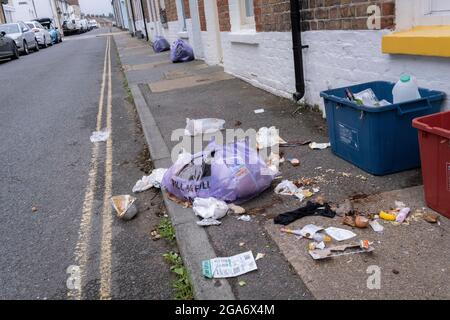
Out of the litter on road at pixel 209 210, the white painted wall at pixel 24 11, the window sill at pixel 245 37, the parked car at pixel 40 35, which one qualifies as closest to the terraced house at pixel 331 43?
the window sill at pixel 245 37

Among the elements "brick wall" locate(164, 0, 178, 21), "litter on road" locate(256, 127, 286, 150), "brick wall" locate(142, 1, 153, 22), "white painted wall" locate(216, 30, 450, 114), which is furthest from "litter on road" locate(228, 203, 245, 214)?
"brick wall" locate(142, 1, 153, 22)

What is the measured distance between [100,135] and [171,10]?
38.6 ft

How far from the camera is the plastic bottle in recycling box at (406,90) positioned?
395 cm

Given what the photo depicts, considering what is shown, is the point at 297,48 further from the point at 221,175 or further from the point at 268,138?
the point at 221,175

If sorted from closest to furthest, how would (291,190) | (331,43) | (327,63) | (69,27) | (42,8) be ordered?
1. (291,190)
2. (331,43)
3. (327,63)
4. (69,27)
5. (42,8)

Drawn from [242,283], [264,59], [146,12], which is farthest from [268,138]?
[146,12]

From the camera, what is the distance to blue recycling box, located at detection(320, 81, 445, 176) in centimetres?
373

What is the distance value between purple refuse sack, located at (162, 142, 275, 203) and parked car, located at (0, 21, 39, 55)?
23.5 metres

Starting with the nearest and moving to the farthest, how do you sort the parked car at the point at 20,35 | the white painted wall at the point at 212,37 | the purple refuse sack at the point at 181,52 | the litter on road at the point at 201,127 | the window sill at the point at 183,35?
the litter on road at the point at 201,127, the white painted wall at the point at 212,37, the purple refuse sack at the point at 181,52, the window sill at the point at 183,35, the parked car at the point at 20,35

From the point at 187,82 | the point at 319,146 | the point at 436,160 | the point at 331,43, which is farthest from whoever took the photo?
the point at 187,82

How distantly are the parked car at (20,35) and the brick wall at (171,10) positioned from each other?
1051cm

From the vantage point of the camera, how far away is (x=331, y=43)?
562cm

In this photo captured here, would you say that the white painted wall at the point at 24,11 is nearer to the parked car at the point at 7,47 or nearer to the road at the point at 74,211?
the parked car at the point at 7,47

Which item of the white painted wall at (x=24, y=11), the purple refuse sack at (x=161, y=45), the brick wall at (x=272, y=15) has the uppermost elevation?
the white painted wall at (x=24, y=11)
